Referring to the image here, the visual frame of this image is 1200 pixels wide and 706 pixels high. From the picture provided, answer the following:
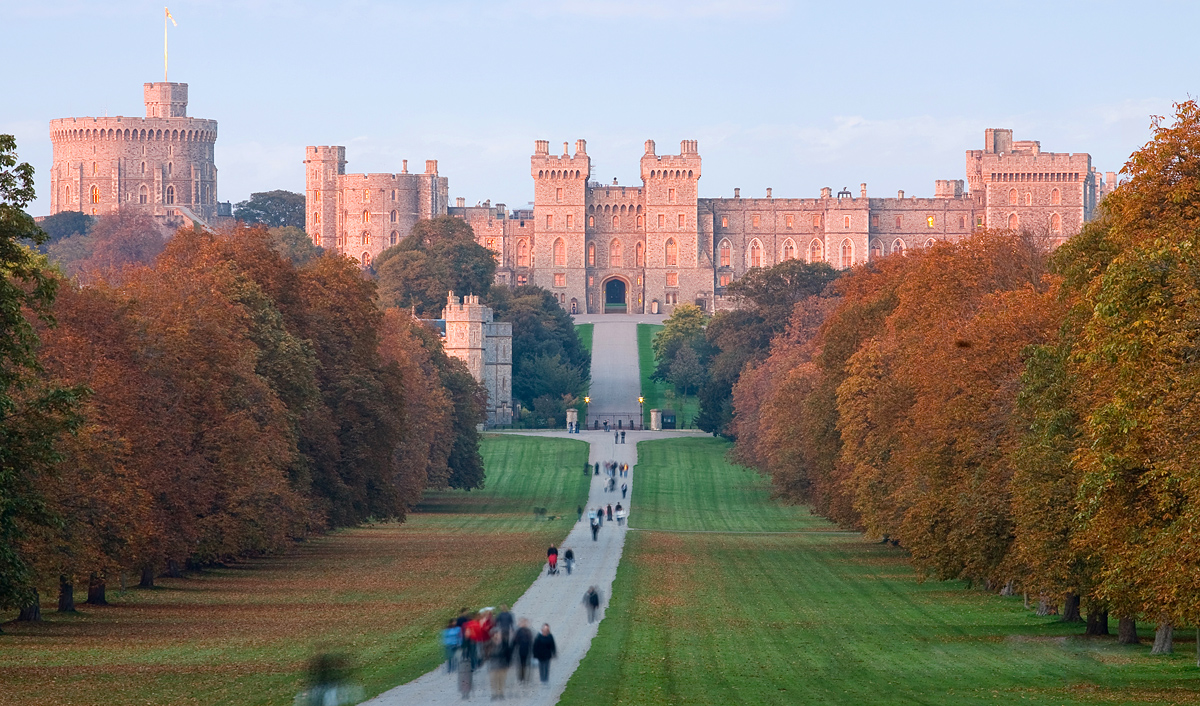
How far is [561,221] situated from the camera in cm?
13438

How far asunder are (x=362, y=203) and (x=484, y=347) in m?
50.7

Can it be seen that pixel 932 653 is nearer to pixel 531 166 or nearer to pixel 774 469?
pixel 774 469

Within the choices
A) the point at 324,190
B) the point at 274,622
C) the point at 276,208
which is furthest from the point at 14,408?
the point at 276,208

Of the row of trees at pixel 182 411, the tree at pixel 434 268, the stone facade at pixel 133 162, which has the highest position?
the stone facade at pixel 133 162

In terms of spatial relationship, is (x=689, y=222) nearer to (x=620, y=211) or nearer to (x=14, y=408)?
(x=620, y=211)

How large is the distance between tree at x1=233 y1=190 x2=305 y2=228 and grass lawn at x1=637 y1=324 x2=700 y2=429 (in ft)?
177

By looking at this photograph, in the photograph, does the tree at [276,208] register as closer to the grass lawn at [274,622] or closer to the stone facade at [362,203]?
the stone facade at [362,203]

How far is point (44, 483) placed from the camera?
2394 centimetres

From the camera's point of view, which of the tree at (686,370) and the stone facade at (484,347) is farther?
the tree at (686,370)

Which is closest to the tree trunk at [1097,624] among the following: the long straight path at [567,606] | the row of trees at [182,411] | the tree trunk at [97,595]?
the long straight path at [567,606]

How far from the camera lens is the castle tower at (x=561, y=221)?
134m

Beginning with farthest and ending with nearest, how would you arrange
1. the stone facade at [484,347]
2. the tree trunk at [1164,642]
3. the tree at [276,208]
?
the tree at [276,208] < the stone facade at [484,347] < the tree trunk at [1164,642]

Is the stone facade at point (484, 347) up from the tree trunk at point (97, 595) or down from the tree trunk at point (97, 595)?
up

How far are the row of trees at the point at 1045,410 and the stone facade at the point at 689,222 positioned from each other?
8811 centimetres
